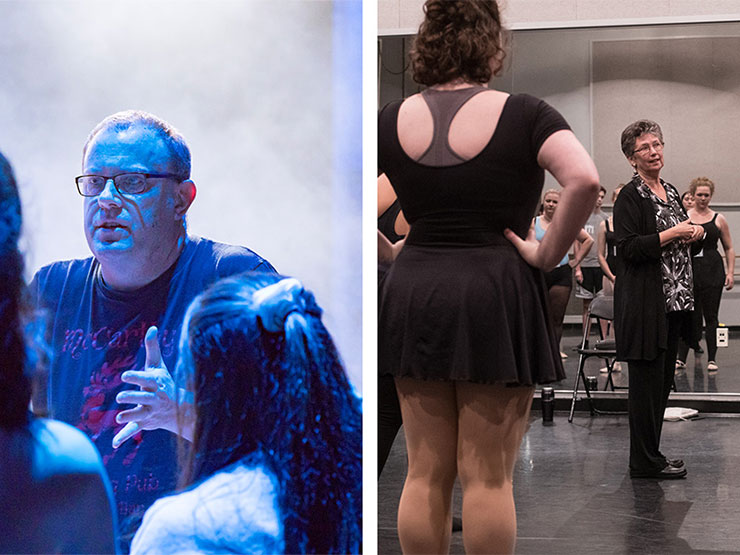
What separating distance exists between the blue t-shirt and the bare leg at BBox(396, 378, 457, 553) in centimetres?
52

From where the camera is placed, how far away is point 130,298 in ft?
6.81

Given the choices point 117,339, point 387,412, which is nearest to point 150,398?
point 117,339

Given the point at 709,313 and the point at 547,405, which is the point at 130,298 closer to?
the point at 547,405

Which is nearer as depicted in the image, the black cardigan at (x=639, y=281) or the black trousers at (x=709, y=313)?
the black cardigan at (x=639, y=281)

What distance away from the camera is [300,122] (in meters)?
2.04

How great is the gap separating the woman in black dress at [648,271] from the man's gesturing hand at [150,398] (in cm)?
188

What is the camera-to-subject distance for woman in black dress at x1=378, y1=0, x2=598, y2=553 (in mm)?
1687

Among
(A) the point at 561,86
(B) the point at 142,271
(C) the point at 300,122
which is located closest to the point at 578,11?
(A) the point at 561,86

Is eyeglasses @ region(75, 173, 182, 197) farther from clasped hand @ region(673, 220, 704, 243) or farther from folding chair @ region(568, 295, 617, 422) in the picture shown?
folding chair @ region(568, 295, 617, 422)

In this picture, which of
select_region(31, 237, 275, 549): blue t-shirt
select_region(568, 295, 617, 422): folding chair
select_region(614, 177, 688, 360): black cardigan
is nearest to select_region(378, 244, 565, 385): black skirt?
select_region(31, 237, 275, 549): blue t-shirt

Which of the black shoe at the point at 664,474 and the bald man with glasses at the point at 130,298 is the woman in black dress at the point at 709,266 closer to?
the black shoe at the point at 664,474

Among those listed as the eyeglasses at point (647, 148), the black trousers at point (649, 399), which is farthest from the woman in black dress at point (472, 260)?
the black trousers at point (649, 399)

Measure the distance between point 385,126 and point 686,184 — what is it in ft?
11.6

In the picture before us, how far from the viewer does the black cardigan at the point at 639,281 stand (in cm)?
329
